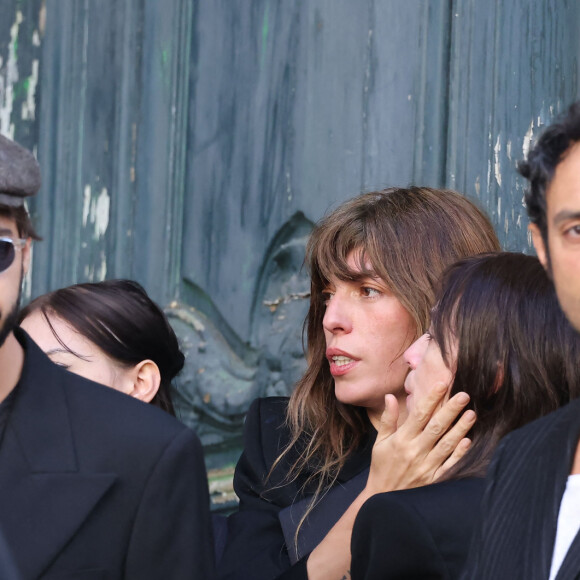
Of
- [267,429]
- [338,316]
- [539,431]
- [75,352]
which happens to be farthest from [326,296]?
[539,431]

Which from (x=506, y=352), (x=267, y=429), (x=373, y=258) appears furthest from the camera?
(x=267, y=429)

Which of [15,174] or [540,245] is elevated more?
[15,174]

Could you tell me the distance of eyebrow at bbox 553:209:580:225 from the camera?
142cm

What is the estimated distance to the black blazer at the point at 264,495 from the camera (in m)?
2.38

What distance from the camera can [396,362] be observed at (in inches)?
94.7

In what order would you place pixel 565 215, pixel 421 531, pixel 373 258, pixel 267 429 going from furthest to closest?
pixel 267 429, pixel 373 258, pixel 421 531, pixel 565 215

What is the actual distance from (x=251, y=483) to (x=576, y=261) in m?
1.34

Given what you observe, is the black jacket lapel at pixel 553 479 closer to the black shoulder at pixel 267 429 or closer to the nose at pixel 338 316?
the nose at pixel 338 316

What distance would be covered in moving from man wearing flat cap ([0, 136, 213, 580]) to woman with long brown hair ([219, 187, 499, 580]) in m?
0.80

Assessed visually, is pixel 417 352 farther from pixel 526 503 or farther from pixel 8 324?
pixel 8 324

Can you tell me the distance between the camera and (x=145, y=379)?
7.93 ft

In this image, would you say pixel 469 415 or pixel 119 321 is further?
pixel 119 321

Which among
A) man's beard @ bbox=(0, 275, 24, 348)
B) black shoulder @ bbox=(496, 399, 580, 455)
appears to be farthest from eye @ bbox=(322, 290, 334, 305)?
man's beard @ bbox=(0, 275, 24, 348)

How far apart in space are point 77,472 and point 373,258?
1.07 metres
